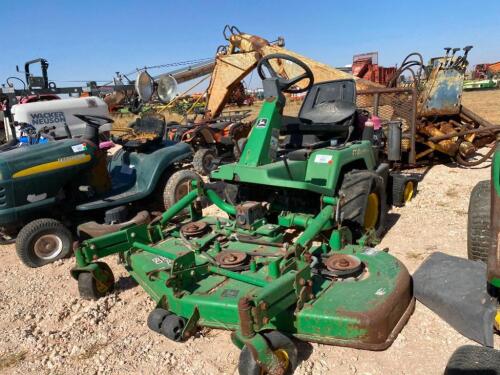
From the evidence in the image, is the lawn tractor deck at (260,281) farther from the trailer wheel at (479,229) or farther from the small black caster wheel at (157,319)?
the trailer wheel at (479,229)

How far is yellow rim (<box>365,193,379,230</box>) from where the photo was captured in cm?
381

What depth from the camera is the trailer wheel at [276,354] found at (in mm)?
2014

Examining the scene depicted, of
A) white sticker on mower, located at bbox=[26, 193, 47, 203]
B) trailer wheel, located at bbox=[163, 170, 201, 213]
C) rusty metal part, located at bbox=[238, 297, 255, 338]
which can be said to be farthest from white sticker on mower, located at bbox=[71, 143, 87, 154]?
rusty metal part, located at bbox=[238, 297, 255, 338]

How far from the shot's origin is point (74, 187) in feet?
14.2

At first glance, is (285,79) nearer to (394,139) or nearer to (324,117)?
(324,117)

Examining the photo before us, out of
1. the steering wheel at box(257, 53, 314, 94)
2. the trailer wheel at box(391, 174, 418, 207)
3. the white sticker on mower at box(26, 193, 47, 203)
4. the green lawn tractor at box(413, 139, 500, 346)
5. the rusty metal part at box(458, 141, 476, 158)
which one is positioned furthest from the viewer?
the rusty metal part at box(458, 141, 476, 158)

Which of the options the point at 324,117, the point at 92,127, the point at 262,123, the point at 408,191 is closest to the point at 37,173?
the point at 92,127

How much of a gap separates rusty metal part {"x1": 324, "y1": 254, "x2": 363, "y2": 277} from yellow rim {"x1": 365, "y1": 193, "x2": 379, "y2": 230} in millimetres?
1155

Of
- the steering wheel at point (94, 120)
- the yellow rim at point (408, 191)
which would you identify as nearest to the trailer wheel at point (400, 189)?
the yellow rim at point (408, 191)

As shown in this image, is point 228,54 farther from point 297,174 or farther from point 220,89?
point 297,174

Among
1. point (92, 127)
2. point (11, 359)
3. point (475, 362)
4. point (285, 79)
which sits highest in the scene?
point (285, 79)

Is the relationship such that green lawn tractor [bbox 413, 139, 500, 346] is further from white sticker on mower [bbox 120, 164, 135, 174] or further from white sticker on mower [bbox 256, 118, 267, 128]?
white sticker on mower [bbox 120, 164, 135, 174]

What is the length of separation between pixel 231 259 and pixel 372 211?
67.1 inches

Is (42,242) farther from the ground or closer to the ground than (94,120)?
closer to the ground
